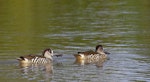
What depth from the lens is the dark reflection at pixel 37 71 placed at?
17.9 meters

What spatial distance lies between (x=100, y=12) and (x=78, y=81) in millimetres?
17421

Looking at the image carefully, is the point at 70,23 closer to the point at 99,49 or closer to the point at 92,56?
the point at 99,49

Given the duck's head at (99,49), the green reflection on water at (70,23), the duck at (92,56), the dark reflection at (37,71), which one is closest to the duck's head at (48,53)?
the dark reflection at (37,71)

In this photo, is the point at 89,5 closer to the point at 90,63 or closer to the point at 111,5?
the point at 111,5

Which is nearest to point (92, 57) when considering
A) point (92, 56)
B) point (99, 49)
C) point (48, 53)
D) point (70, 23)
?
point (92, 56)

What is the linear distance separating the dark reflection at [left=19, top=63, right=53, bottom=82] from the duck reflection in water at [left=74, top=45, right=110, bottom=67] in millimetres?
986

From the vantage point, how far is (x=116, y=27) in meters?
28.5

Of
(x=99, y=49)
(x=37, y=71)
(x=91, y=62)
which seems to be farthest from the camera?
(x=99, y=49)

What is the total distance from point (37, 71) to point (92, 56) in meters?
2.82

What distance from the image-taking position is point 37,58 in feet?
66.8

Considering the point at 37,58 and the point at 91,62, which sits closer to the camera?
the point at 37,58

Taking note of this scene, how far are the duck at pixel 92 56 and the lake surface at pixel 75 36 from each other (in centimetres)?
31

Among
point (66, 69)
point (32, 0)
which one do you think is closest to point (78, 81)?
point (66, 69)

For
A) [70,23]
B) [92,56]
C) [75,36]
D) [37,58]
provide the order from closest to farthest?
1. [37,58]
2. [92,56]
3. [75,36]
4. [70,23]
